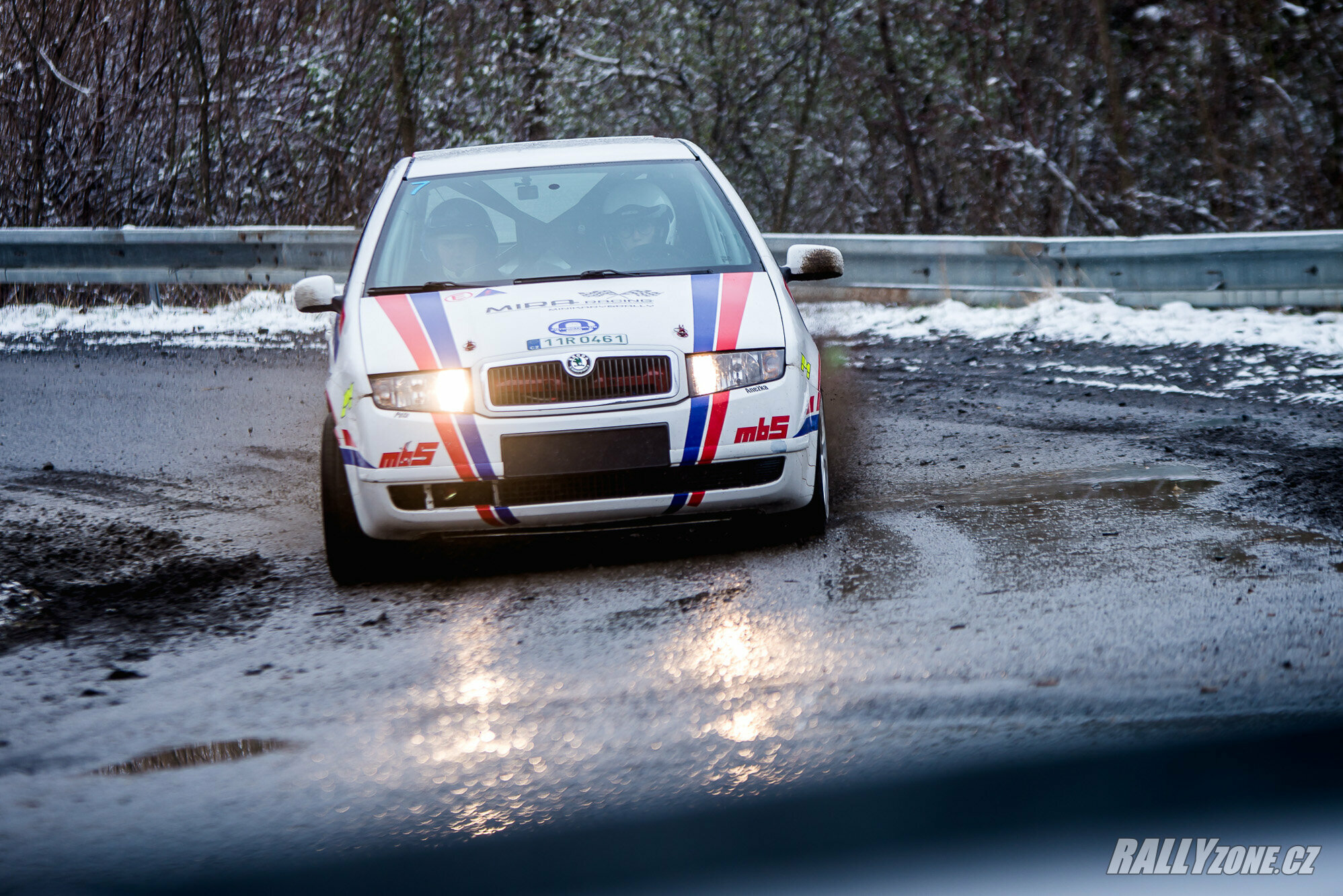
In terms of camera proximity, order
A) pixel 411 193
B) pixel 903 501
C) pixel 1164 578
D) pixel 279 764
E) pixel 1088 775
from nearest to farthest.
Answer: pixel 1088 775
pixel 279 764
pixel 1164 578
pixel 903 501
pixel 411 193

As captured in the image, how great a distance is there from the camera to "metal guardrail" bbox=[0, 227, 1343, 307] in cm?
1004

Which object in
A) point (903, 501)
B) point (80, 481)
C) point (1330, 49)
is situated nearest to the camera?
point (903, 501)

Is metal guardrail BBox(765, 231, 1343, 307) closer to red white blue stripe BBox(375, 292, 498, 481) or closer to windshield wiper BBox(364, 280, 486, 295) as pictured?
windshield wiper BBox(364, 280, 486, 295)

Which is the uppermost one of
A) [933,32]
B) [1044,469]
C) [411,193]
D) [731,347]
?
[933,32]

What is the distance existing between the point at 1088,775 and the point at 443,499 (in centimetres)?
242

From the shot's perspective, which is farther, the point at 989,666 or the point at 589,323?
the point at 589,323

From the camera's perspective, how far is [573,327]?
188 inches

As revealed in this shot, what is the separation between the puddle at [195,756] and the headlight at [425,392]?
62.4 inches

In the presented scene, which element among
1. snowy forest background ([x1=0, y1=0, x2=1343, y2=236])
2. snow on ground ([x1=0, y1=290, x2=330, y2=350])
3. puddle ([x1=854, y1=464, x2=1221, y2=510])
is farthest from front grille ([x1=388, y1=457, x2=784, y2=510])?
snowy forest background ([x1=0, y1=0, x2=1343, y2=236])

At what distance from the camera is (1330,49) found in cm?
1487

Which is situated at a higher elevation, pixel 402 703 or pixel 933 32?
pixel 933 32

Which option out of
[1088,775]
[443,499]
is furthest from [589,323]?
[1088,775]

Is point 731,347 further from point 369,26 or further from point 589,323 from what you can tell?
point 369,26

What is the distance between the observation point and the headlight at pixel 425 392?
4605 mm
